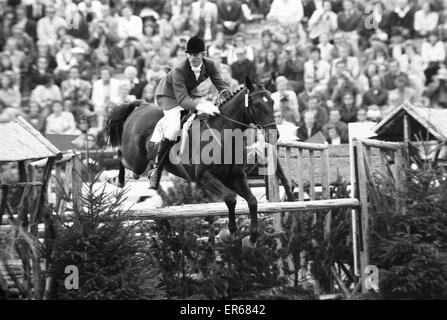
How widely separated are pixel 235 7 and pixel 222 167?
9010mm

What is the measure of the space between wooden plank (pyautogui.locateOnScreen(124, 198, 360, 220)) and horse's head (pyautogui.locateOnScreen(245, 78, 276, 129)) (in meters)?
0.91

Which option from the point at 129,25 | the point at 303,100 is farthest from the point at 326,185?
the point at 129,25

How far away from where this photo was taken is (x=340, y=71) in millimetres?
15383

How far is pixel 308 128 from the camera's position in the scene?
13930mm

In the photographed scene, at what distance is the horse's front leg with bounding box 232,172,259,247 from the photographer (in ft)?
27.9

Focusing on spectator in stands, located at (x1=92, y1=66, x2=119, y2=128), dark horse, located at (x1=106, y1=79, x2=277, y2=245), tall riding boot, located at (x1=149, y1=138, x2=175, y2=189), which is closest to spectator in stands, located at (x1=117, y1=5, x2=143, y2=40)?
spectator in stands, located at (x1=92, y1=66, x2=119, y2=128)

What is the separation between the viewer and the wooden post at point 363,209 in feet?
30.6

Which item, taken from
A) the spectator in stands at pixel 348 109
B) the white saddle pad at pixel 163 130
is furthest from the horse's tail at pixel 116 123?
the spectator in stands at pixel 348 109

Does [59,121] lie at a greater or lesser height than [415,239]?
greater

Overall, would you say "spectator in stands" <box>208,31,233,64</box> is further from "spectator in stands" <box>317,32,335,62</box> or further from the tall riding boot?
the tall riding boot

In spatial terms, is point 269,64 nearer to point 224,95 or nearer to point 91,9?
point 91,9

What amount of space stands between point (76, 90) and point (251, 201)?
7264 mm
